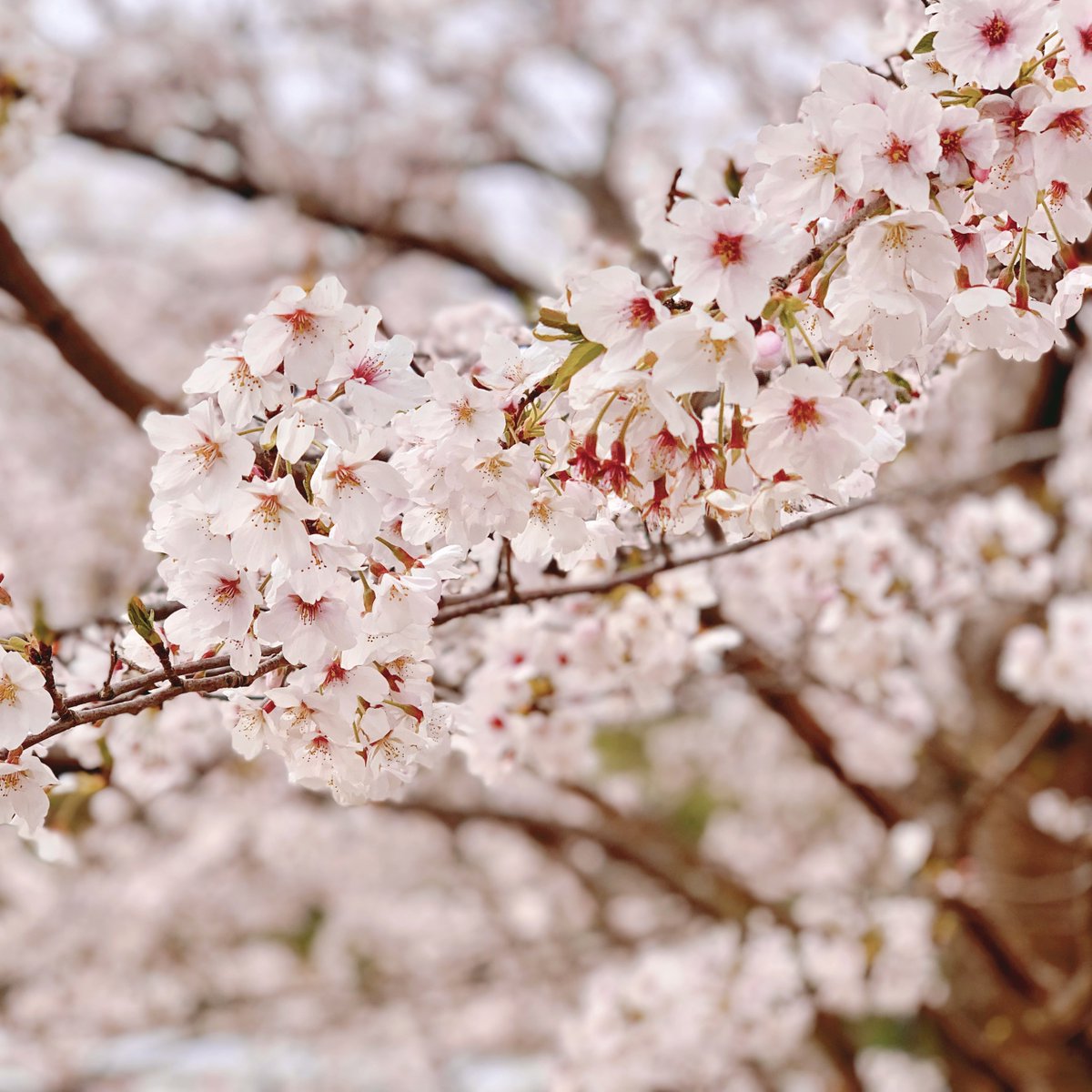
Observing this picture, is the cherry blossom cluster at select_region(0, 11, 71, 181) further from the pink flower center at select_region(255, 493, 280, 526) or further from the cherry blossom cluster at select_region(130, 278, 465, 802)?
the pink flower center at select_region(255, 493, 280, 526)

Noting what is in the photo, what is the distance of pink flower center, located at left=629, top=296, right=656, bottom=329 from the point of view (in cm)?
66

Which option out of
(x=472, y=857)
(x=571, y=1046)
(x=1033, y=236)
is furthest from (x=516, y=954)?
(x=1033, y=236)

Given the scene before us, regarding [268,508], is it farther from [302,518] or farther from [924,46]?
[924,46]

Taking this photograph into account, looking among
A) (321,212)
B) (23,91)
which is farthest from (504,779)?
(321,212)

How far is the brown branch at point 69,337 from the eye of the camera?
6.01 feet

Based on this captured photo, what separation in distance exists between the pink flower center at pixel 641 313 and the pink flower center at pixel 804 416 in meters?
0.13

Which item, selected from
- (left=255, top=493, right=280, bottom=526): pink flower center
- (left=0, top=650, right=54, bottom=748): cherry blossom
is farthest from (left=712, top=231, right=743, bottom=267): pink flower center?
(left=0, top=650, right=54, bottom=748): cherry blossom

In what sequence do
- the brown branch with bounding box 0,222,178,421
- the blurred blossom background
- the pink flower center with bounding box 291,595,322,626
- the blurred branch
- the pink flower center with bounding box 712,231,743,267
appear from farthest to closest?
the blurred branch → the blurred blossom background → the brown branch with bounding box 0,222,178,421 → the pink flower center with bounding box 291,595,322,626 → the pink flower center with bounding box 712,231,743,267

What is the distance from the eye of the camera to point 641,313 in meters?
0.66

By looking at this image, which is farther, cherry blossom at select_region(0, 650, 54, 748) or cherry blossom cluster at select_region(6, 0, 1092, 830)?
cherry blossom at select_region(0, 650, 54, 748)

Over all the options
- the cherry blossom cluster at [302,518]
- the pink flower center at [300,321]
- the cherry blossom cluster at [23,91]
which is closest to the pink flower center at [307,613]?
the cherry blossom cluster at [302,518]

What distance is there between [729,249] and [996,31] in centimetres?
25

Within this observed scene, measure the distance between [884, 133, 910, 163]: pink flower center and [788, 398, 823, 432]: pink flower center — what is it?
17cm

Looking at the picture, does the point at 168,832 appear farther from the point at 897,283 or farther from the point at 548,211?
the point at 897,283
